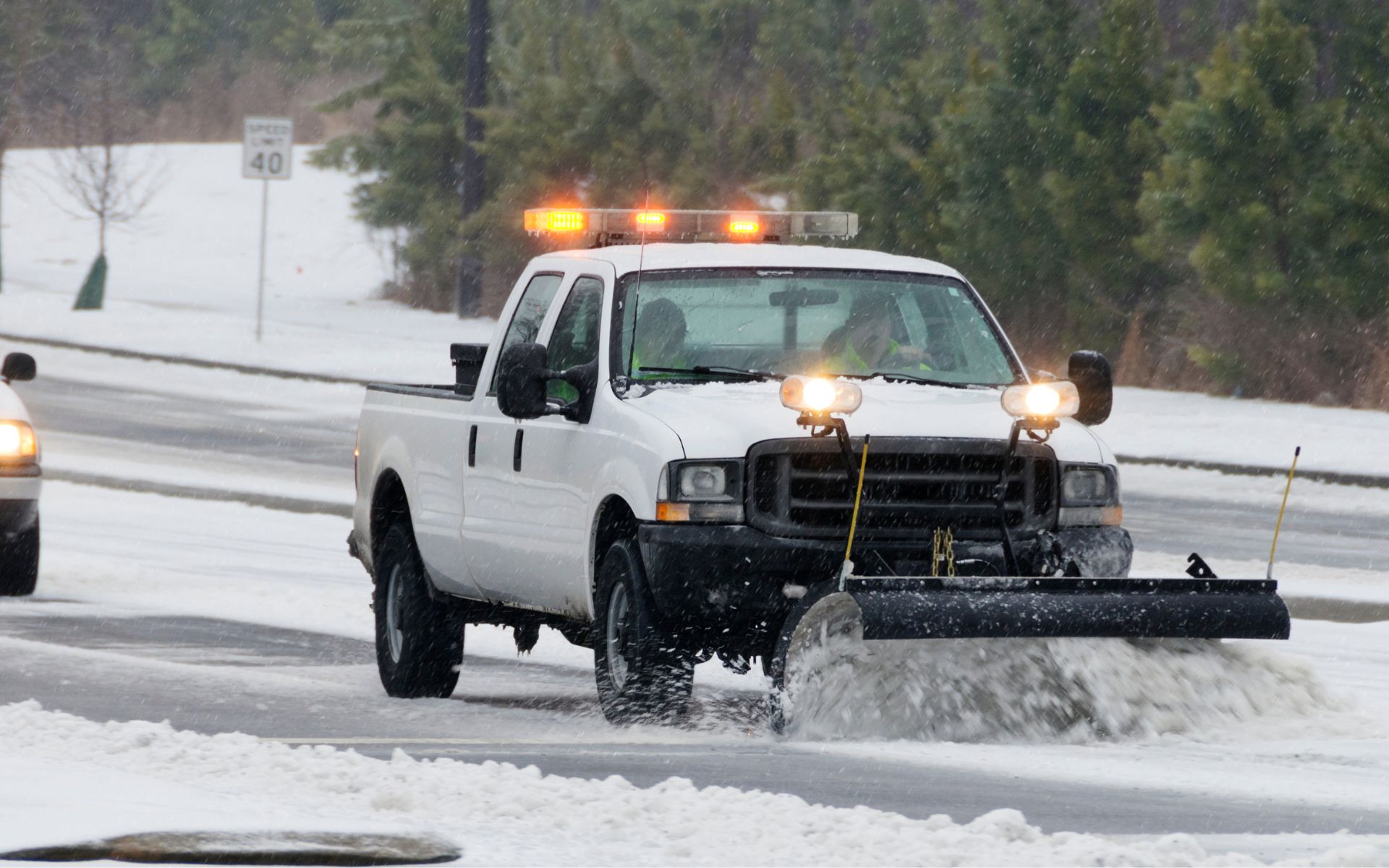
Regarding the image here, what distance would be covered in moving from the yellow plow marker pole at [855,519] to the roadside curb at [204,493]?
10.5 metres

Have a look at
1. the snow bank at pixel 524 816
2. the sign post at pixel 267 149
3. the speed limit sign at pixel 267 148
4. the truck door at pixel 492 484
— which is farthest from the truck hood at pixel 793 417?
the speed limit sign at pixel 267 148

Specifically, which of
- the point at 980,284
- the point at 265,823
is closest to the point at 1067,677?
the point at 265,823

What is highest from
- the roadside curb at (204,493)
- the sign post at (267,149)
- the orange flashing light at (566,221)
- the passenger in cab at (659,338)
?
the sign post at (267,149)

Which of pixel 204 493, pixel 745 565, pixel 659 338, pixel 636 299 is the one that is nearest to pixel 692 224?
pixel 636 299

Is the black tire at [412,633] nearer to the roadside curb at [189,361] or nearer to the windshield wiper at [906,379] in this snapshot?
the windshield wiper at [906,379]

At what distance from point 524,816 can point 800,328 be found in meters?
3.40

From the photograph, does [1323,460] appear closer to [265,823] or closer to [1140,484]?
[1140,484]

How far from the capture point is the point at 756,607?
340 inches

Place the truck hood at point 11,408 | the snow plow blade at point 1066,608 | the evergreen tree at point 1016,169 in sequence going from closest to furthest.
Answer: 1. the snow plow blade at point 1066,608
2. the truck hood at point 11,408
3. the evergreen tree at point 1016,169

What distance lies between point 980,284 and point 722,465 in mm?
25830

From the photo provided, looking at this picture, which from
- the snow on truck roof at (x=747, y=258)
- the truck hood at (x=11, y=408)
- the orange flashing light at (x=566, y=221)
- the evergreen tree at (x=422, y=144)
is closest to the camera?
the snow on truck roof at (x=747, y=258)

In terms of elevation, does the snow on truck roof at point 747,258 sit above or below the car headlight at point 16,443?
above

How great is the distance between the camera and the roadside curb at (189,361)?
32.3 metres

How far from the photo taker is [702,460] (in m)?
8.59
